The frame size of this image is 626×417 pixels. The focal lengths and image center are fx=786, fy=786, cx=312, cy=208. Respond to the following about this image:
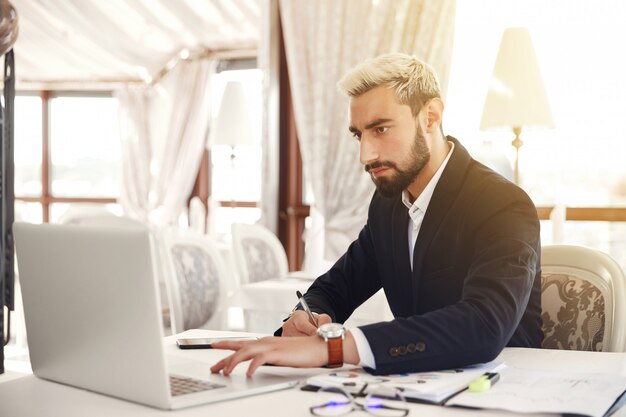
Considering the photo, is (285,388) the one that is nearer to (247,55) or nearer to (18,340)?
(18,340)

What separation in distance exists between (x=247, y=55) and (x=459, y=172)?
6.22 meters

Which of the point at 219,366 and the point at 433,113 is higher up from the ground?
the point at 433,113

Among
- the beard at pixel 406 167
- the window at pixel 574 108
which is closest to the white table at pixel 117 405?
the beard at pixel 406 167

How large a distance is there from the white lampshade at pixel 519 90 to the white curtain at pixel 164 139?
15.6 feet

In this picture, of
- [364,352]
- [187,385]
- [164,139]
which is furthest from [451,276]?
[164,139]

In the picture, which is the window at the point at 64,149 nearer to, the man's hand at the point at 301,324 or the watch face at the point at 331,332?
the man's hand at the point at 301,324

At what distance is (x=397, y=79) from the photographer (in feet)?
5.68

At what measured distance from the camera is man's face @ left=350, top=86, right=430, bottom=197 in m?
1.72

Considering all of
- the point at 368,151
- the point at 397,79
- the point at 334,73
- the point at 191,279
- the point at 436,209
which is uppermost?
the point at 334,73

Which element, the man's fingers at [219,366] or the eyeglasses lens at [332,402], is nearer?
the eyeglasses lens at [332,402]

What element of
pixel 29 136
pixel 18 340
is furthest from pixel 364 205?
pixel 29 136

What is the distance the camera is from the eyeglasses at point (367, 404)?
3.48 feet

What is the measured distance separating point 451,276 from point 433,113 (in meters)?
0.39

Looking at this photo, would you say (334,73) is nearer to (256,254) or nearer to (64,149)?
(256,254)
